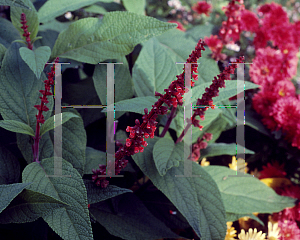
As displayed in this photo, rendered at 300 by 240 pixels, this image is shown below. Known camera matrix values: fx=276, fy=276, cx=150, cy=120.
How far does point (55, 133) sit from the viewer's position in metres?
0.52

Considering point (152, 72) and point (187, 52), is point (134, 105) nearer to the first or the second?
point (152, 72)

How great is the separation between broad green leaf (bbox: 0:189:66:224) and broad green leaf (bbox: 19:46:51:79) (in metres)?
0.20

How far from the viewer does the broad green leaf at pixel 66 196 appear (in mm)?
389

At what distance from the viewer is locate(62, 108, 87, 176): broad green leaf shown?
0.51 meters

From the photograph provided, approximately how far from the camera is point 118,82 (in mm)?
641

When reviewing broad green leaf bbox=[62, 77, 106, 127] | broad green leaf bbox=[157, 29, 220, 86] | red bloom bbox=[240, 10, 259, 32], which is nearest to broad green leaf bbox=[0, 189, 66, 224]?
broad green leaf bbox=[62, 77, 106, 127]

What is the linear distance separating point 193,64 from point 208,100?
2.8 inches

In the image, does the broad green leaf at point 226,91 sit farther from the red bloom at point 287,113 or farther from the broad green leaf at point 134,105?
the red bloom at point 287,113

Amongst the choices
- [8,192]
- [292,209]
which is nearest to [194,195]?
[8,192]

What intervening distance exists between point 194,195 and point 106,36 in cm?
38

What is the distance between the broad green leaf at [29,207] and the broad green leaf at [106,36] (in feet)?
1.04

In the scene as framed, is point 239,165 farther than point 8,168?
Yes

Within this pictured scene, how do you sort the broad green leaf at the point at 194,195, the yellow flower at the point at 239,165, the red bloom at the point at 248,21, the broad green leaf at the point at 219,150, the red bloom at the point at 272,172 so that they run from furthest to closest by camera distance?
the red bloom at the point at 248,21 → the red bloom at the point at 272,172 → the yellow flower at the point at 239,165 → the broad green leaf at the point at 219,150 → the broad green leaf at the point at 194,195

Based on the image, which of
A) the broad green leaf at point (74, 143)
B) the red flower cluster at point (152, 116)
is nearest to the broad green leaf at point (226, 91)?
the red flower cluster at point (152, 116)
